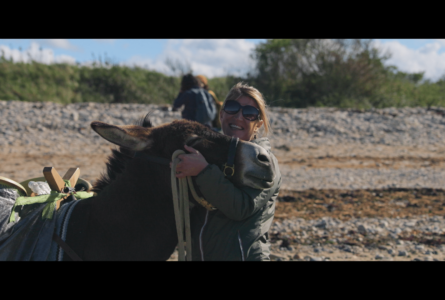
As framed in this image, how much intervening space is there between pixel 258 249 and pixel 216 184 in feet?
1.69

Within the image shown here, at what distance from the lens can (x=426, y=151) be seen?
408 inches

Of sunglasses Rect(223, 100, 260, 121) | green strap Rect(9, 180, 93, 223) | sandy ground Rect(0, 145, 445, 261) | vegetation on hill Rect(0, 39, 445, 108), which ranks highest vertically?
sunglasses Rect(223, 100, 260, 121)

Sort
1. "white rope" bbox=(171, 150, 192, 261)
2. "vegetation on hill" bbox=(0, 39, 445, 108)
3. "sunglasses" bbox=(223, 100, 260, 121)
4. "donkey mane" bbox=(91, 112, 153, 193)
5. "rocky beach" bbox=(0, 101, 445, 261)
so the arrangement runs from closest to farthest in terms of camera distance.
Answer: "white rope" bbox=(171, 150, 192, 261), "donkey mane" bbox=(91, 112, 153, 193), "sunglasses" bbox=(223, 100, 260, 121), "rocky beach" bbox=(0, 101, 445, 261), "vegetation on hill" bbox=(0, 39, 445, 108)

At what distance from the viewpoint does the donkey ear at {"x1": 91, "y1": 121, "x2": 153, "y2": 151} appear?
1957 millimetres

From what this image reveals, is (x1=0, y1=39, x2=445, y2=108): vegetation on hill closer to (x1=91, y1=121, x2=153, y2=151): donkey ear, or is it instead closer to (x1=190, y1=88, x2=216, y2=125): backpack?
(x1=190, y1=88, x2=216, y2=125): backpack

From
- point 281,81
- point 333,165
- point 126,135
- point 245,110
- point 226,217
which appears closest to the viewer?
point 126,135

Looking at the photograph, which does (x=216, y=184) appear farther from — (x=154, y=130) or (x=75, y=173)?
(x=75, y=173)

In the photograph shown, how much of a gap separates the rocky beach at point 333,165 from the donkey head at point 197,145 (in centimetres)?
282

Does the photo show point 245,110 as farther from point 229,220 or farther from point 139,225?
point 139,225

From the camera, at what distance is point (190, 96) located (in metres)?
6.45

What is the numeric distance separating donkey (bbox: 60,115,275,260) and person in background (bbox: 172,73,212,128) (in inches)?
165

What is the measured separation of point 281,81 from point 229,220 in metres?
16.0

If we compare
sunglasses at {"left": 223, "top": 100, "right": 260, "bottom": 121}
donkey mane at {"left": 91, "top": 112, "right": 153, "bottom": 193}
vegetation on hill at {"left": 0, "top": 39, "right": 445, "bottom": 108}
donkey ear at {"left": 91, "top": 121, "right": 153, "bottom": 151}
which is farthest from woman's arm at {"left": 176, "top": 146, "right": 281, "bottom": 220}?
vegetation on hill at {"left": 0, "top": 39, "right": 445, "bottom": 108}

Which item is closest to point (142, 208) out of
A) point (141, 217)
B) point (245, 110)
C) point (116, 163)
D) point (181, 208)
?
point (141, 217)
